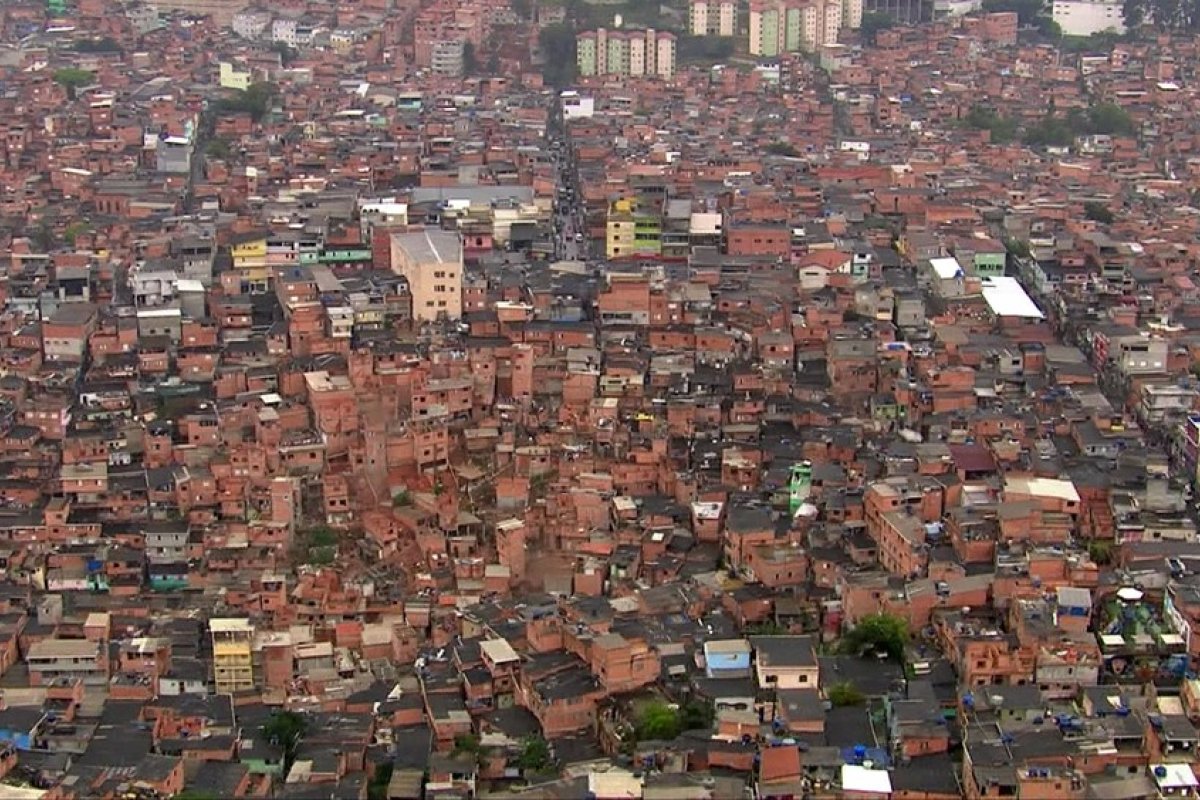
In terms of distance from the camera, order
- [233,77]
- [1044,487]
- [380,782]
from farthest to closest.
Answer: [233,77]
[1044,487]
[380,782]

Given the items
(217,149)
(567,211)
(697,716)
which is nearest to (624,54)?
(217,149)

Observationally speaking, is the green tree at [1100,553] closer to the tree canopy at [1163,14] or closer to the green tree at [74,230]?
the green tree at [74,230]

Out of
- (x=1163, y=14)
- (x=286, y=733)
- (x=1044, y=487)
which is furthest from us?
(x=1163, y=14)

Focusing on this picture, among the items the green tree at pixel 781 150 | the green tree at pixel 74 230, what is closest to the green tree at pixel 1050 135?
the green tree at pixel 781 150

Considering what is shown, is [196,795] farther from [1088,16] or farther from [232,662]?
[1088,16]

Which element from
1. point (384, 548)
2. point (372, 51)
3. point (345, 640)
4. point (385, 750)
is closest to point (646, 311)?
point (384, 548)

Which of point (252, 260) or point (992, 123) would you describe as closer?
point (252, 260)

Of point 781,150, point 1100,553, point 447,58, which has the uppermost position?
point 1100,553
